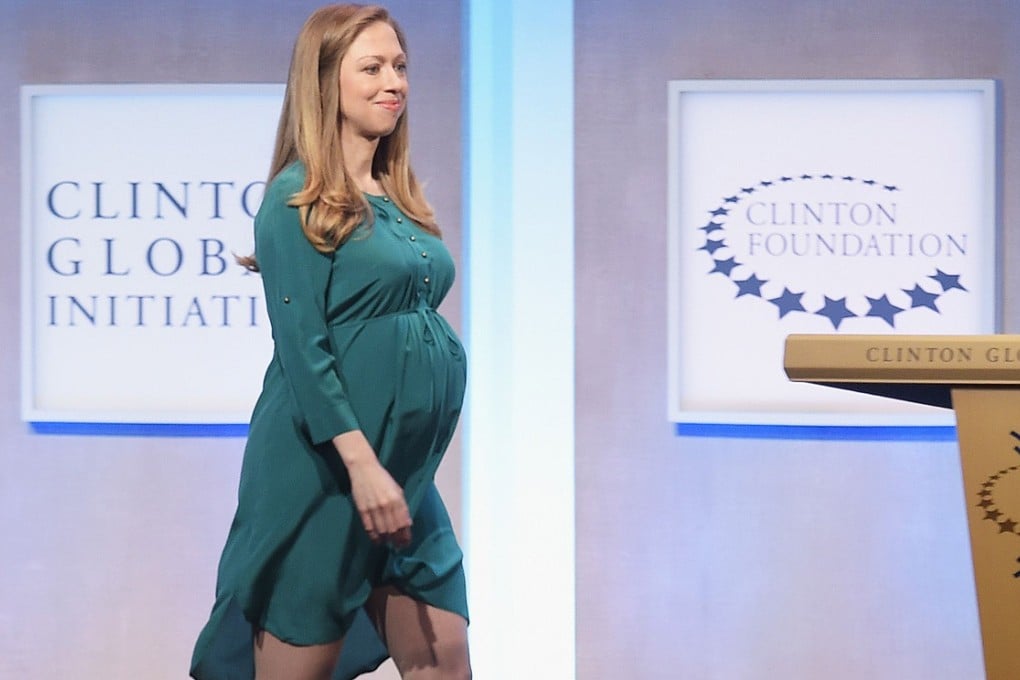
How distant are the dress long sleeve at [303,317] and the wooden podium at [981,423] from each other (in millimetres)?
616

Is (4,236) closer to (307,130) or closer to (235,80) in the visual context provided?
(235,80)

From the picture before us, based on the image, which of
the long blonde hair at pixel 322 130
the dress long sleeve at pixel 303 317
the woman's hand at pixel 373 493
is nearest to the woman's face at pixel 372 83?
the long blonde hair at pixel 322 130

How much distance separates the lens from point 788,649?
2.97 m

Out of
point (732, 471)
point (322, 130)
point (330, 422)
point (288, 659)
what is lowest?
point (288, 659)

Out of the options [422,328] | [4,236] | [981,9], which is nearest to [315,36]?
[422,328]

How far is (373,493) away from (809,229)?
1.54m

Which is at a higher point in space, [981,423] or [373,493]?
[981,423]

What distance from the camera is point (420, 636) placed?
1.84 metres

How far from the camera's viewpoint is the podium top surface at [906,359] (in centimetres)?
132

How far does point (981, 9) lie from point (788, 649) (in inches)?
56.4

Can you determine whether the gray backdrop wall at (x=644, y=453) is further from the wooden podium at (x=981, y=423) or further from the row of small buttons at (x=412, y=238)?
the wooden podium at (x=981, y=423)

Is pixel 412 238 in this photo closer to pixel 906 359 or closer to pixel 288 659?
pixel 288 659

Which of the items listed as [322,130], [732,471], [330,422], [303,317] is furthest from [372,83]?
[732,471]

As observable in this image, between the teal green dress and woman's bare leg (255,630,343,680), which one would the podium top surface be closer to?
the teal green dress
